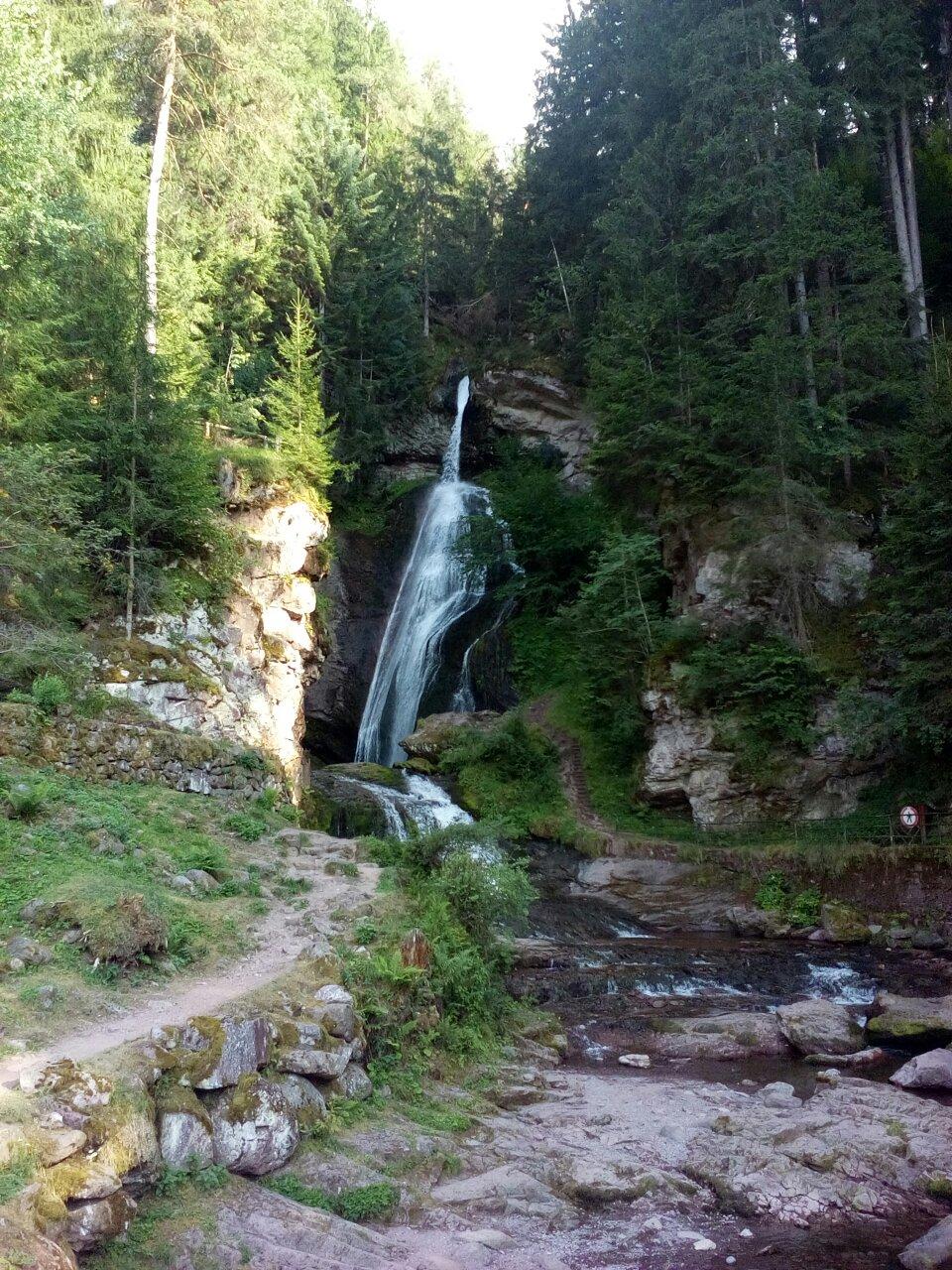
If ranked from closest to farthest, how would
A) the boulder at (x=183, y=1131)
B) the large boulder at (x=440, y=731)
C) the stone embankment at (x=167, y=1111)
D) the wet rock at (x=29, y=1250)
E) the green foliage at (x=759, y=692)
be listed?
1. the wet rock at (x=29, y=1250)
2. the stone embankment at (x=167, y=1111)
3. the boulder at (x=183, y=1131)
4. the green foliage at (x=759, y=692)
5. the large boulder at (x=440, y=731)

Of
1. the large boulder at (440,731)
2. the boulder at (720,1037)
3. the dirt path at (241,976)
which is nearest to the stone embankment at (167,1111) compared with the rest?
the dirt path at (241,976)

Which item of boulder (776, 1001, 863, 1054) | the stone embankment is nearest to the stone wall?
the stone embankment

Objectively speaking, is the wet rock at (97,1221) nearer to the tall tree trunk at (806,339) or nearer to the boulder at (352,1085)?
the boulder at (352,1085)

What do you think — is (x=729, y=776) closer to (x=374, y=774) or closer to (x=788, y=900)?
(x=788, y=900)

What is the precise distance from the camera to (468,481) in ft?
118

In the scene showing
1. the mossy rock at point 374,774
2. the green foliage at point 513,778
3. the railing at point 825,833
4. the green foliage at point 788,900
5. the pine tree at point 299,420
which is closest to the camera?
the green foliage at point 788,900

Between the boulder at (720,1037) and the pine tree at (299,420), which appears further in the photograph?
the pine tree at (299,420)

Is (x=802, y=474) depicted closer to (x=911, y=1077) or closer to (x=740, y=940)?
(x=740, y=940)

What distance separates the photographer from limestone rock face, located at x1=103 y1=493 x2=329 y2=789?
55.4 feet

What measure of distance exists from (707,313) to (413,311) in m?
14.7

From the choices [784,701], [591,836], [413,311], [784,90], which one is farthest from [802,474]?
[413,311]

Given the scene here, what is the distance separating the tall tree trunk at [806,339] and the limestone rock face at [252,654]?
46.2 ft

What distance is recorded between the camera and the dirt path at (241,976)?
248 inches

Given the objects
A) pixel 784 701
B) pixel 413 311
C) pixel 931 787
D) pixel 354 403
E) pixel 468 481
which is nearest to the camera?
pixel 931 787
